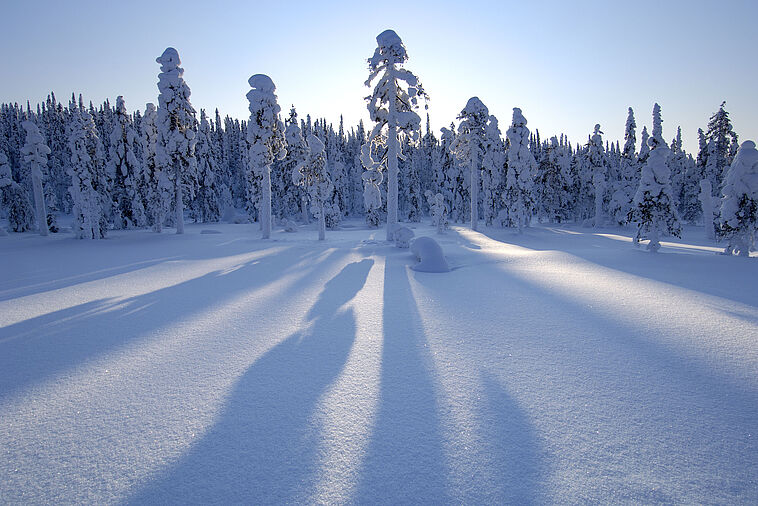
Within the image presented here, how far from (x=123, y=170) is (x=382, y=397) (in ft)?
129

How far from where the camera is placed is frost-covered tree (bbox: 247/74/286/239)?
78.4ft

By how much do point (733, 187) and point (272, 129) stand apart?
24444 mm

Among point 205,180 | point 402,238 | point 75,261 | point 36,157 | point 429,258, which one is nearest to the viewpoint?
point 429,258

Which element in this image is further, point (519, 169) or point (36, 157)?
point (519, 169)

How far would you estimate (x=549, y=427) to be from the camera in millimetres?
3207

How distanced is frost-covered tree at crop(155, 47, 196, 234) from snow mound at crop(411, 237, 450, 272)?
2249cm

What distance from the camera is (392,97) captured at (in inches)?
782

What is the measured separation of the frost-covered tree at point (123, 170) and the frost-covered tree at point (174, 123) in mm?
8217

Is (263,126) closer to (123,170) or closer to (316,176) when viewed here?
(316,176)

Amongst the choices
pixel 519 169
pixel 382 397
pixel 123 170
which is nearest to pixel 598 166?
pixel 519 169

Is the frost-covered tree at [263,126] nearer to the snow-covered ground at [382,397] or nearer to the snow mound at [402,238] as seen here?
the snow mound at [402,238]

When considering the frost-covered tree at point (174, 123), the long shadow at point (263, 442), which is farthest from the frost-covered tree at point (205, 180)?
the long shadow at point (263, 442)

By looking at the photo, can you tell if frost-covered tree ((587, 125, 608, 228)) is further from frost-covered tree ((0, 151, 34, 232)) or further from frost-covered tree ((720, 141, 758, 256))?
frost-covered tree ((0, 151, 34, 232))

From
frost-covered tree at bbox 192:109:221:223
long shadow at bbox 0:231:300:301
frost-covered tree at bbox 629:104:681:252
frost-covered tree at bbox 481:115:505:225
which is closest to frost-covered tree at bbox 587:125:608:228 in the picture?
frost-covered tree at bbox 481:115:505:225
